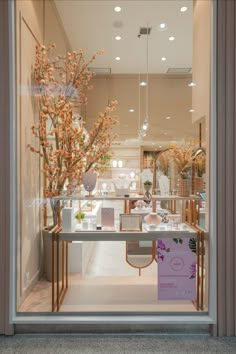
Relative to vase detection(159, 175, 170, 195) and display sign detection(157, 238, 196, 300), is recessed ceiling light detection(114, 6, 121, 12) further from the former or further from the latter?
display sign detection(157, 238, 196, 300)

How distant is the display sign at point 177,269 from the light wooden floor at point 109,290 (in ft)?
0.27

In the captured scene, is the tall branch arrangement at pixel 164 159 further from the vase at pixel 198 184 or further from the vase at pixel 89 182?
the vase at pixel 89 182

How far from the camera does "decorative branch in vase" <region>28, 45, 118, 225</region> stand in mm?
3053

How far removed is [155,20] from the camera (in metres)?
3.06

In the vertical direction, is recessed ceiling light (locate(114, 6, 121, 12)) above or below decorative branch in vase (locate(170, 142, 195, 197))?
above

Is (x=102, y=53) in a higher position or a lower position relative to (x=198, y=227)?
higher

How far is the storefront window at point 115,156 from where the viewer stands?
2756 mm

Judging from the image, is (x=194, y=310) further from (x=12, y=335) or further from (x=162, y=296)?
(x=12, y=335)

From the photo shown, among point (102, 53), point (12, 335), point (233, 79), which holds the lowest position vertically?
point (12, 335)

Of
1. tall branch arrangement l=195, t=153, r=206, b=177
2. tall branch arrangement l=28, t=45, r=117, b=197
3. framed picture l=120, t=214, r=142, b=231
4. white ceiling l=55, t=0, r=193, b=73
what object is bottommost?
framed picture l=120, t=214, r=142, b=231

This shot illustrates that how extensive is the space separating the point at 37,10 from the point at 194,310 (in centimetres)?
347

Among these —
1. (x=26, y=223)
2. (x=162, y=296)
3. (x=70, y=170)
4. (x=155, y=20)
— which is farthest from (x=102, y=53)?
(x=162, y=296)
